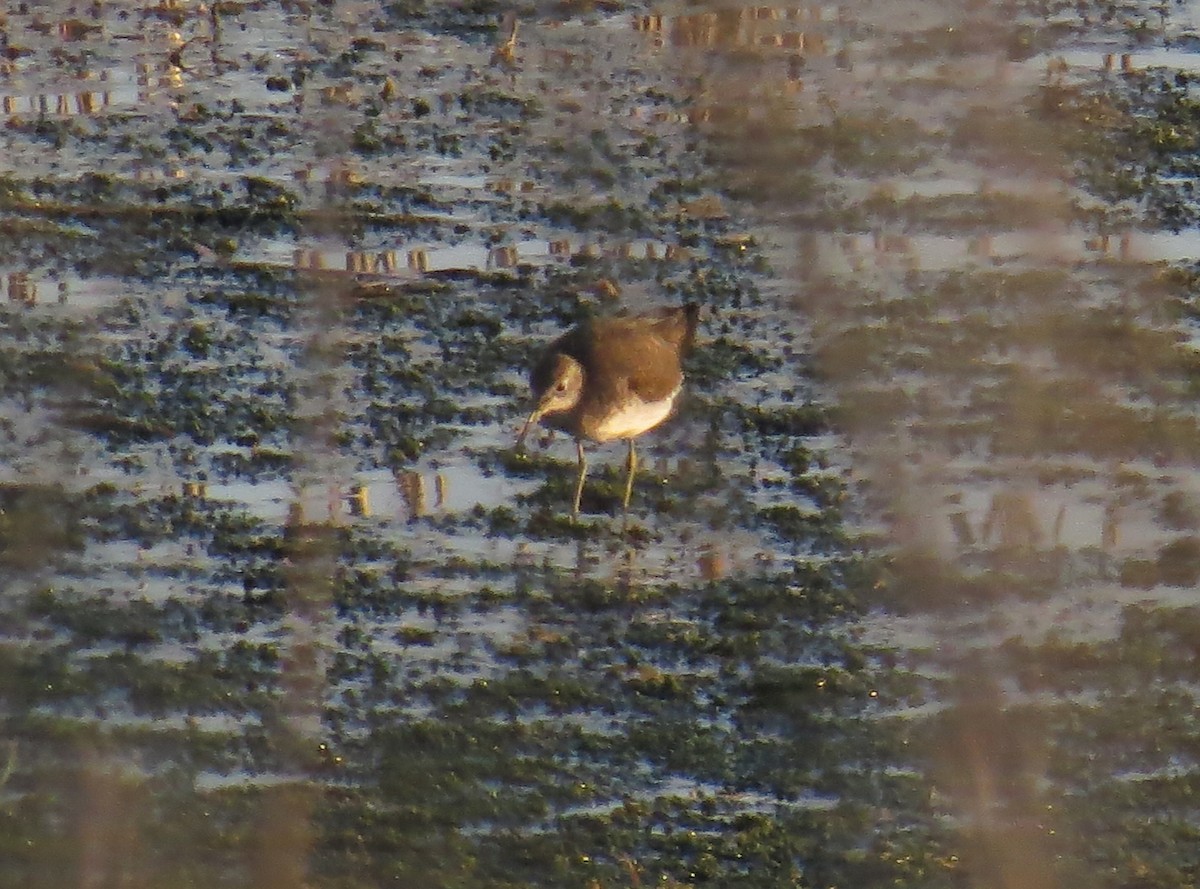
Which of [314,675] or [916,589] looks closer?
[314,675]

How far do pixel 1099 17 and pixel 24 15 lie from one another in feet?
18.7

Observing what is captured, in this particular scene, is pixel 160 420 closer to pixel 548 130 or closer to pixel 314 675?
pixel 314 675

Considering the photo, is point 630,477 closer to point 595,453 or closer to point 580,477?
point 580,477

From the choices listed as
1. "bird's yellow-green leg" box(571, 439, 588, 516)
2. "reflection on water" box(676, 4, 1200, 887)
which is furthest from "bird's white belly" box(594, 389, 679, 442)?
"reflection on water" box(676, 4, 1200, 887)

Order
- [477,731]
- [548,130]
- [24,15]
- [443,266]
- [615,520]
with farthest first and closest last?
[24,15], [548,130], [443,266], [615,520], [477,731]

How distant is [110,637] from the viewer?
6793mm

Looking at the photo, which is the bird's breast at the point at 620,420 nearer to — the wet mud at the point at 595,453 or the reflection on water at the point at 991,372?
the wet mud at the point at 595,453


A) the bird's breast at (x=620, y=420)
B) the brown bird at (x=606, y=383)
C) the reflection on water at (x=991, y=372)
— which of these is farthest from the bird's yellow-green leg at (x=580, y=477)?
the reflection on water at (x=991, y=372)

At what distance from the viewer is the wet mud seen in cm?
614

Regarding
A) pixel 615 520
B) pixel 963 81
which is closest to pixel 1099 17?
pixel 963 81

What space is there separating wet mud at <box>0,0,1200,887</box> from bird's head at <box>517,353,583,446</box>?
29 centimetres

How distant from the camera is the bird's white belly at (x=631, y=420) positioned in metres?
7.80

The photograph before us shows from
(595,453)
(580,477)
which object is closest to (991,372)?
(595,453)

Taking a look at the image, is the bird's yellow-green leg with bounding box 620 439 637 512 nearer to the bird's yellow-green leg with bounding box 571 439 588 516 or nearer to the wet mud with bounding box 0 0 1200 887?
the wet mud with bounding box 0 0 1200 887
